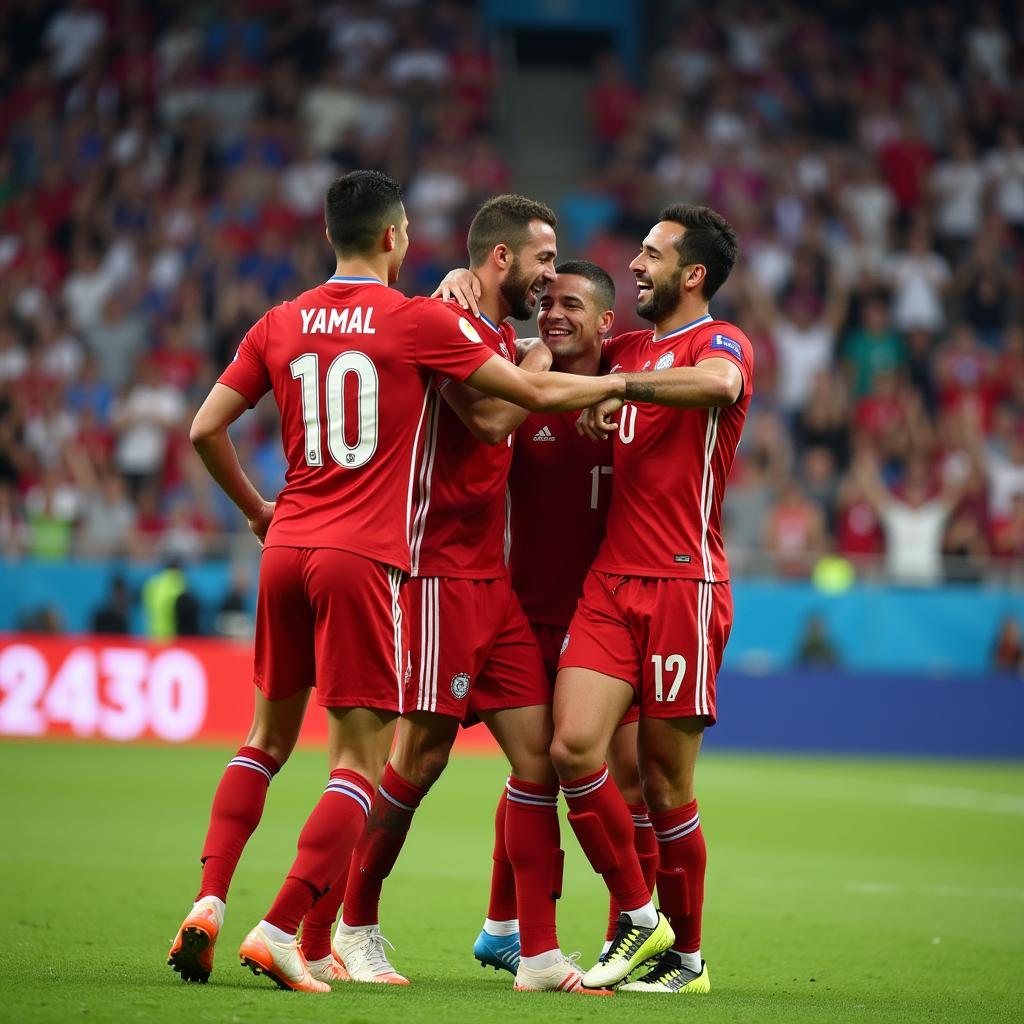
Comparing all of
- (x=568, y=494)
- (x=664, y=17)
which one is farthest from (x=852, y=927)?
(x=664, y=17)

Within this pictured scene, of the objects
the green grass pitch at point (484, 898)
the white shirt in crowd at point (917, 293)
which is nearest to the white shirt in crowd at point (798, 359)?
the white shirt in crowd at point (917, 293)

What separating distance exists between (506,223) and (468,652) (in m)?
1.56

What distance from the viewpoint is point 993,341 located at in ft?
65.8

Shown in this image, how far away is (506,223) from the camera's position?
605cm

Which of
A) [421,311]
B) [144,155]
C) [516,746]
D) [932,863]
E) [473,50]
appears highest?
[473,50]

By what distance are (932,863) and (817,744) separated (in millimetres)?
6465

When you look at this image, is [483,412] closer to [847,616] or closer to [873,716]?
[847,616]

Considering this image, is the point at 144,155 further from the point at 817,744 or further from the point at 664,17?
the point at 817,744

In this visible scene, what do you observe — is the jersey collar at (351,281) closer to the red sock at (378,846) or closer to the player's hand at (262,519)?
the player's hand at (262,519)

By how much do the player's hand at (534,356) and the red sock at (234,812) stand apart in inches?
64.4

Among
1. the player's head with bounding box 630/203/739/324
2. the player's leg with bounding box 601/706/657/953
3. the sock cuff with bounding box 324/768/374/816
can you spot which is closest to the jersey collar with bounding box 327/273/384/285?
the player's head with bounding box 630/203/739/324

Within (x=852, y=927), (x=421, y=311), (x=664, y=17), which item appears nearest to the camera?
(x=421, y=311)

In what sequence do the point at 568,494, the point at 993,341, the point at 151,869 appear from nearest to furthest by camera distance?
the point at 568,494, the point at 151,869, the point at 993,341

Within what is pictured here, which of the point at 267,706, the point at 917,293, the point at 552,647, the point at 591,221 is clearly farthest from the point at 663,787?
the point at 591,221
